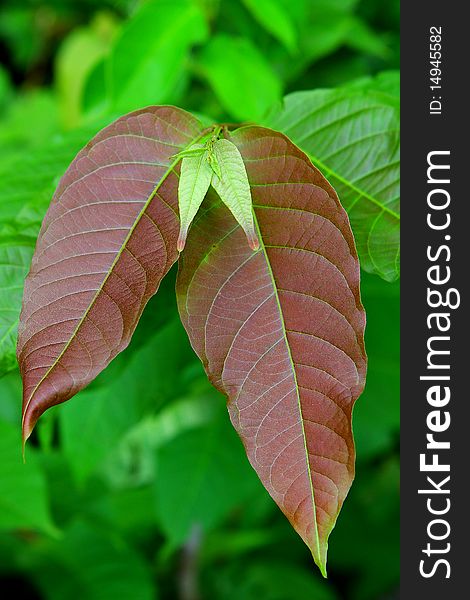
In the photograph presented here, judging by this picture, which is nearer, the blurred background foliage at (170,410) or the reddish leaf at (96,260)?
the reddish leaf at (96,260)

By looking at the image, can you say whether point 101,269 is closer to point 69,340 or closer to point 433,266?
point 69,340

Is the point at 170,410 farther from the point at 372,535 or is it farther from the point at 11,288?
the point at 11,288

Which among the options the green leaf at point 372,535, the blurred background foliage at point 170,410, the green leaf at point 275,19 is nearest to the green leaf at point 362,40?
the blurred background foliage at point 170,410

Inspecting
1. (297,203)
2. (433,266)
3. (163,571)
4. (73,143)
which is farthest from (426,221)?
(163,571)

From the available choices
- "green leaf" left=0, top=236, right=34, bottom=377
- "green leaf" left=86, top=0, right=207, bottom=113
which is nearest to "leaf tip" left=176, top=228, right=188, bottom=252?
"green leaf" left=0, top=236, right=34, bottom=377

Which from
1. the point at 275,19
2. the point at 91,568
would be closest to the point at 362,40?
the point at 275,19

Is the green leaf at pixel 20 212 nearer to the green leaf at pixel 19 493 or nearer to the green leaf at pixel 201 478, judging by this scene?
the green leaf at pixel 19 493
